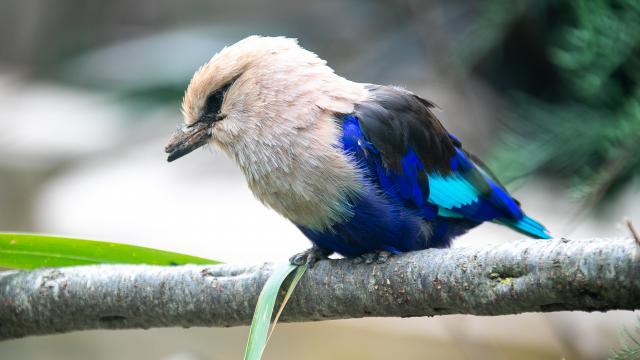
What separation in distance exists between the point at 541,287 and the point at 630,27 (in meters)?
1.43

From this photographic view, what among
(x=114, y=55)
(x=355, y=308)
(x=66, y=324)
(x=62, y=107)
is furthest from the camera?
(x=62, y=107)

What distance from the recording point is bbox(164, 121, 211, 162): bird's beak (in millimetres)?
2385

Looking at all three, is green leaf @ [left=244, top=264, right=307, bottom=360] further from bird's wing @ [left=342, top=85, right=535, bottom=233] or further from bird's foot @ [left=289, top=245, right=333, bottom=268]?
bird's wing @ [left=342, top=85, right=535, bottom=233]

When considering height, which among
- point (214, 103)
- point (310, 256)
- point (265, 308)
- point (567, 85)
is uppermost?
point (567, 85)

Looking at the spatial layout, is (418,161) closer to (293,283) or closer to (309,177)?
(309,177)

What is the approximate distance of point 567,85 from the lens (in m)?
3.53

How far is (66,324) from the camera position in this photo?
2.32 metres

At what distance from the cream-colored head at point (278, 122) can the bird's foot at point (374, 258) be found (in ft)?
0.37

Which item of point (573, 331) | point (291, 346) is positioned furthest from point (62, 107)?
point (573, 331)

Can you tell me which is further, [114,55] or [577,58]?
[114,55]

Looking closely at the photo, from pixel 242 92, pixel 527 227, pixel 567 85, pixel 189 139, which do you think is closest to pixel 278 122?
pixel 242 92

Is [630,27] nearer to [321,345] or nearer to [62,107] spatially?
[321,345]

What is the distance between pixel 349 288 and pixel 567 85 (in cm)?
182

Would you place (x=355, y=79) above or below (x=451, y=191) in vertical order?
above
